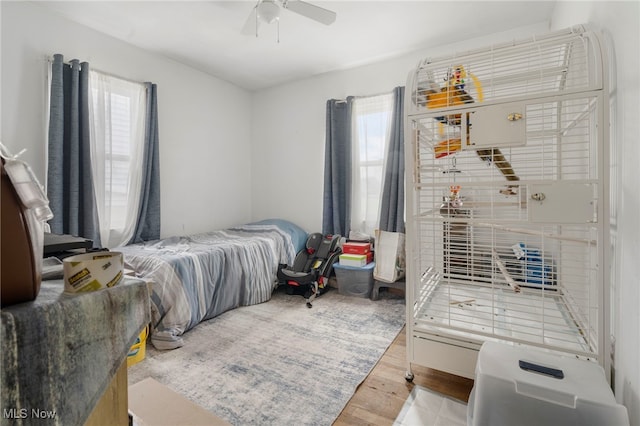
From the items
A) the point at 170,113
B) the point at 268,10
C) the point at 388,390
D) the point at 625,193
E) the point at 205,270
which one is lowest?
the point at 388,390

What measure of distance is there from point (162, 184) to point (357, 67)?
8.51 ft

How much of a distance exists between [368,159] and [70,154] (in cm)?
284

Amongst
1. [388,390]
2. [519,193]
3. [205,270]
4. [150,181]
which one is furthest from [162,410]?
[150,181]

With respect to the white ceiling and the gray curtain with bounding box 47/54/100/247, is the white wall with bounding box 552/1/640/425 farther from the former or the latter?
the gray curtain with bounding box 47/54/100/247

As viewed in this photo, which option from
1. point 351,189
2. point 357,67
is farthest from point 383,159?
point 357,67

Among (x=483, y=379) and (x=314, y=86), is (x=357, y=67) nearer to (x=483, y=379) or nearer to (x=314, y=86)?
(x=314, y=86)

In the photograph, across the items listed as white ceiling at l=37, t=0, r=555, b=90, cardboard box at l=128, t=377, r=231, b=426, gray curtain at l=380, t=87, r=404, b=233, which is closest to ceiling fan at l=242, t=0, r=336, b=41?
white ceiling at l=37, t=0, r=555, b=90

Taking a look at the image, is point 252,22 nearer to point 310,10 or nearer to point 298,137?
point 310,10

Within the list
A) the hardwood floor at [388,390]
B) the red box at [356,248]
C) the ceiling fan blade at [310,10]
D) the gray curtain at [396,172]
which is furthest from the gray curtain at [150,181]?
the hardwood floor at [388,390]

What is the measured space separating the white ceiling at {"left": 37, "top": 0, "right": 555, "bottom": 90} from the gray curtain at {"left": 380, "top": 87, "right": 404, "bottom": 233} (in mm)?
604

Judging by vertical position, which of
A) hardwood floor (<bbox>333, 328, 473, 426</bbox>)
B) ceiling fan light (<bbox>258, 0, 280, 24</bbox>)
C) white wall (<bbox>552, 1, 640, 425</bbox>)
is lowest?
hardwood floor (<bbox>333, 328, 473, 426</bbox>)

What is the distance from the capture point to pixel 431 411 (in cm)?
152

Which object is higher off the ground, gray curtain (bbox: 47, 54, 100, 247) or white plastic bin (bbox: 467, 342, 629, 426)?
gray curtain (bbox: 47, 54, 100, 247)

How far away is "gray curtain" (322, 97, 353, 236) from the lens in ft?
11.8
